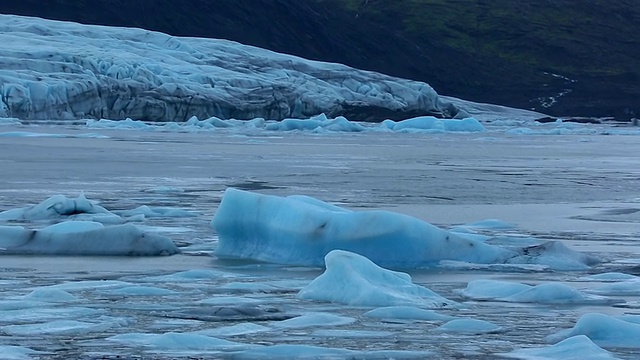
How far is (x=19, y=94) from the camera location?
2539cm

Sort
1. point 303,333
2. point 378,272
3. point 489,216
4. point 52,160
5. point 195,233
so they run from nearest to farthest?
point 303,333 → point 378,272 → point 195,233 → point 489,216 → point 52,160

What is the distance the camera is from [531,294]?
3.92 m

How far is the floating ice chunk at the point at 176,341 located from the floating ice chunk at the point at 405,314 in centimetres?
61

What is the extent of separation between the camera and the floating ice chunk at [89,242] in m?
4.89

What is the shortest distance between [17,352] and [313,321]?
0.88m

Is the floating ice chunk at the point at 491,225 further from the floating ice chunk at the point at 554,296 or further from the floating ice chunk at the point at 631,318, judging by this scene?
the floating ice chunk at the point at 631,318

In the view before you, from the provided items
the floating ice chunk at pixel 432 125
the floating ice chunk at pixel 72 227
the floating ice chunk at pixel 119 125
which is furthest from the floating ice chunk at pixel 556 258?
the floating ice chunk at pixel 432 125

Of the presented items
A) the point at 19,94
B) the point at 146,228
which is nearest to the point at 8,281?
the point at 146,228

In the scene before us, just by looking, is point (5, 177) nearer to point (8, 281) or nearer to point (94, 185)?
point (94, 185)

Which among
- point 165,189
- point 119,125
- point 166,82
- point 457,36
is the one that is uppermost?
point 457,36

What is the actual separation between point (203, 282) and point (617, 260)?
174 cm

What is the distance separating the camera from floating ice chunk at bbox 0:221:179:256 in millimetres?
4891

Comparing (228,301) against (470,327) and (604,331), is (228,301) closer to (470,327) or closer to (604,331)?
(470,327)

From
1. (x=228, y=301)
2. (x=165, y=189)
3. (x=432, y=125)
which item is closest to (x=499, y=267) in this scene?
(x=228, y=301)
